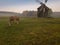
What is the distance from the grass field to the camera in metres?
9.74

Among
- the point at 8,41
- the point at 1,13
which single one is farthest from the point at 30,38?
the point at 1,13

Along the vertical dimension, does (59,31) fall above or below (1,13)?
below

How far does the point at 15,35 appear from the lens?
1023 centimetres

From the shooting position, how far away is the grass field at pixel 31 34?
32.0ft

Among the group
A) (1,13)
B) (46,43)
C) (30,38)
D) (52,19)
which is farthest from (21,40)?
(52,19)

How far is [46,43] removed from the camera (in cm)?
964

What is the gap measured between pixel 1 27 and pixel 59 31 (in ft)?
12.1

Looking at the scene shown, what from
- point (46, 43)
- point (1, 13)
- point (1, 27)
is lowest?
point (46, 43)

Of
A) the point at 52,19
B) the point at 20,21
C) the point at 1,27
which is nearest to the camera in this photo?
the point at 1,27

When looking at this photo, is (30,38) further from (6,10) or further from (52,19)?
(52,19)

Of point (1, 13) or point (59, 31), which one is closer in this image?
point (59, 31)

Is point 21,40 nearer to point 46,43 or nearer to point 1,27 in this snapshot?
point 46,43

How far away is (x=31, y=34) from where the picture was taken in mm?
10219

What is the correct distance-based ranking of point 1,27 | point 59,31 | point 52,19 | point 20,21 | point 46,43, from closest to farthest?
point 46,43 < point 59,31 < point 1,27 < point 20,21 < point 52,19
